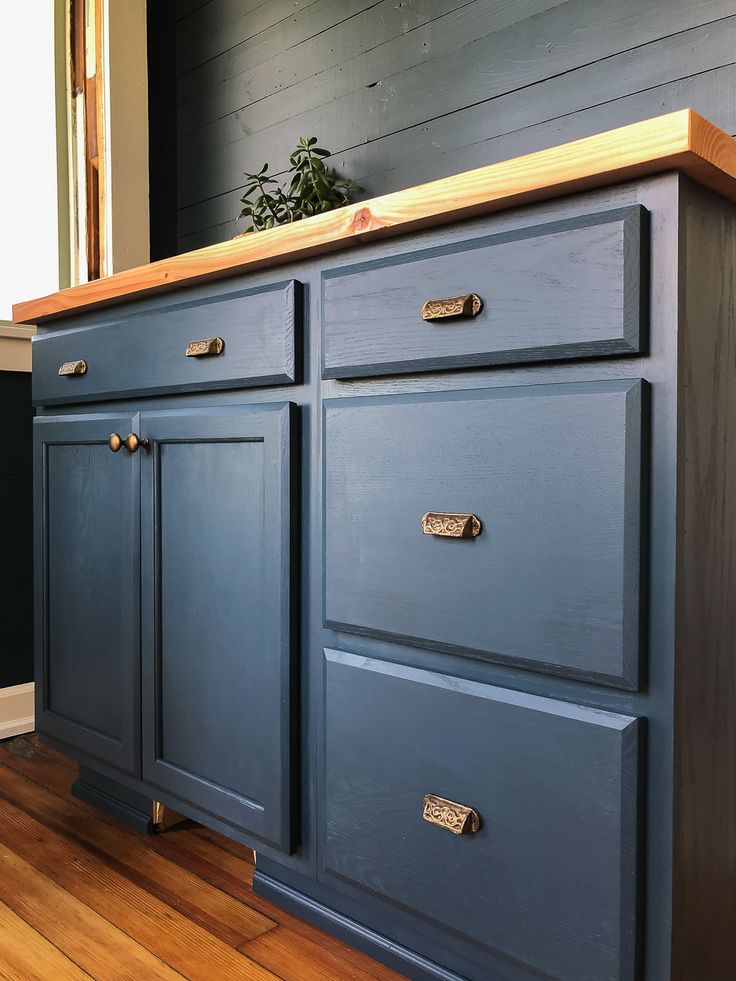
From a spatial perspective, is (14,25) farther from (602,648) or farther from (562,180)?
(602,648)

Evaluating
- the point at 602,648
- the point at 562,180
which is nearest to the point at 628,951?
the point at 602,648

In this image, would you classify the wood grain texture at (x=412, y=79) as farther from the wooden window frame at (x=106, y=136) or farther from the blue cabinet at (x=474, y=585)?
the blue cabinet at (x=474, y=585)

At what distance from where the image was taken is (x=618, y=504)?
85 centimetres

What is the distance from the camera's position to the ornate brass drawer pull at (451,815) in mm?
971

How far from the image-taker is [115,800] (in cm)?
166

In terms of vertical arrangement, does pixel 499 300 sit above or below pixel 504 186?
below

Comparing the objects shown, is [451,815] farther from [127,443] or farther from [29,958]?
[127,443]

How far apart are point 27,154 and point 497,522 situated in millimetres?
2016

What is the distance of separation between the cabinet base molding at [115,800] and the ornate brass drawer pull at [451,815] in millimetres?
769

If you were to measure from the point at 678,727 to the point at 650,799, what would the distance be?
8 centimetres


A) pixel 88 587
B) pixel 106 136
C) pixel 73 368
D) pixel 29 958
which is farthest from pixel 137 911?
pixel 106 136

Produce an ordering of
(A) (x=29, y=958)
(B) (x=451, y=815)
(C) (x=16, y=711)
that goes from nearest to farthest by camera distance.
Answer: (B) (x=451, y=815)
(A) (x=29, y=958)
(C) (x=16, y=711)

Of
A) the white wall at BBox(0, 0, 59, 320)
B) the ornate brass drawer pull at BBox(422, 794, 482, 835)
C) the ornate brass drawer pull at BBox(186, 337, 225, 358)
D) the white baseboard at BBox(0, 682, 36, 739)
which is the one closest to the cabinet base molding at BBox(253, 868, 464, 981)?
the ornate brass drawer pull at BBox(422, 794, 482, 835)

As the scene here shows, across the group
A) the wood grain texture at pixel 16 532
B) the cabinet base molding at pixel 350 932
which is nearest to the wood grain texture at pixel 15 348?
the wood grain texture at pixel 16 532
